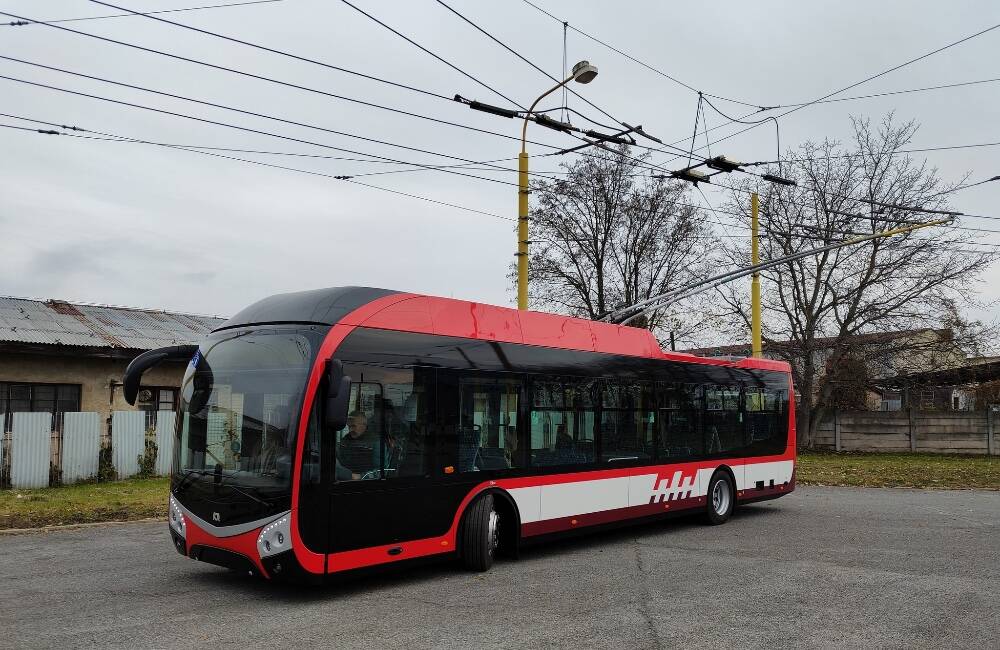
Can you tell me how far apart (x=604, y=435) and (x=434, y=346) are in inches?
135

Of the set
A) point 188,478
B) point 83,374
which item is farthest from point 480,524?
point 83,374

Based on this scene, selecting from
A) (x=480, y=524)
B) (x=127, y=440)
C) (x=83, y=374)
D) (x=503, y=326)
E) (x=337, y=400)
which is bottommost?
(x=480, y=524)

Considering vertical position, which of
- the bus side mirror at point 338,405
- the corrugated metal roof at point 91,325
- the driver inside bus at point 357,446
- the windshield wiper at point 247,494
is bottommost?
the windshield wiper at point 247,494

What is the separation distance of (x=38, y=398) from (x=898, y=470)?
76.5 feet

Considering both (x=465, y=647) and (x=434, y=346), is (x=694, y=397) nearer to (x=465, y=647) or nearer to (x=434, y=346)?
(x=434, y=346)

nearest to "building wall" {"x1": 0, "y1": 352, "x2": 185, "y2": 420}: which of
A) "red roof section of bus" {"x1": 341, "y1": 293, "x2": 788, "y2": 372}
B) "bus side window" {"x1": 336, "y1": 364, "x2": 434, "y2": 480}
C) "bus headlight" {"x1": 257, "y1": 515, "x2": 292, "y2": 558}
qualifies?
"red roof section of bus" {"x1": 341, "y1": 293, "x2": 788, "y2": 372}

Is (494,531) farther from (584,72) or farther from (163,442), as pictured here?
(163,442)

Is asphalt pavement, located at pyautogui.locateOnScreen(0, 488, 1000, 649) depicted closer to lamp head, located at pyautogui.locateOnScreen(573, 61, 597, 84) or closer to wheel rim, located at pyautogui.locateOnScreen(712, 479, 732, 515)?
wheel rim, located at pyautogui.locateOnScreen(712, 479, 732, 515)

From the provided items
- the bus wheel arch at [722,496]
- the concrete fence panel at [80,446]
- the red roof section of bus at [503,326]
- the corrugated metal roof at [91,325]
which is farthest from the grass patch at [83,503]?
the bus wheel arch at [722,496]

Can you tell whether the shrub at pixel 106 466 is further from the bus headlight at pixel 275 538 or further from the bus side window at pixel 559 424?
the bus headlight at pixel 275 538

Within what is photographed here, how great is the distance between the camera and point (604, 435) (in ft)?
38.1

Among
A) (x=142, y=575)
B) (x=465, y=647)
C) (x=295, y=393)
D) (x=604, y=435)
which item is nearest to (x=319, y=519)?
(x=295, y=393)

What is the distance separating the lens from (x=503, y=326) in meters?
10.4

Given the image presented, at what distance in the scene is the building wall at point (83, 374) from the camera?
19.7 metres
